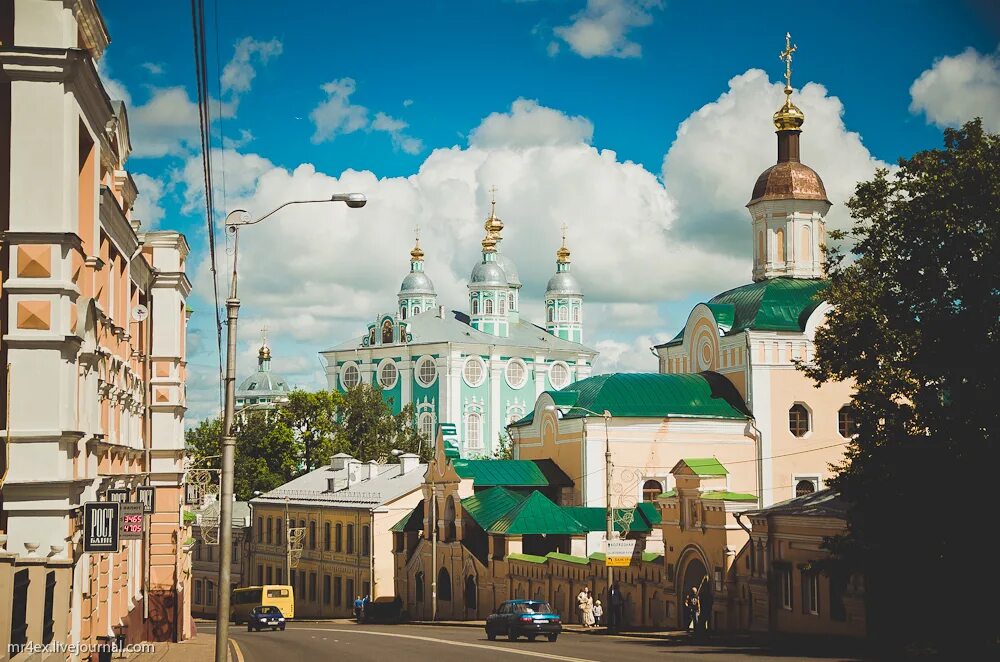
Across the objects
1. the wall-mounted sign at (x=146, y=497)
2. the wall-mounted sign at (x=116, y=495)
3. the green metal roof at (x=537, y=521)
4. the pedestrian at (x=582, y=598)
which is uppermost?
the wall-mounted sign at (x=116, y=495)

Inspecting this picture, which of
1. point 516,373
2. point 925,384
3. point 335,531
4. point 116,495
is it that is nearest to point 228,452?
point 116,495

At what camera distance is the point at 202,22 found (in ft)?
43.5

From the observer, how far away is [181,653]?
27.3 metres

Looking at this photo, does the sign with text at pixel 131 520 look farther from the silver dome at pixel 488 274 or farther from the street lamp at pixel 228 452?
the silver dome at pixel 488 274

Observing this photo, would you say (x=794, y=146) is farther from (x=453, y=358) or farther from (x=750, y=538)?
(x=453, y=358)

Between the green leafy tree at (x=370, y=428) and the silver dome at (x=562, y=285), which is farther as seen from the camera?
the silver dome at (x=562, y=285)

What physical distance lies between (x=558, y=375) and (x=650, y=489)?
228ft

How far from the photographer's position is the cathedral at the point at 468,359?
377 feet

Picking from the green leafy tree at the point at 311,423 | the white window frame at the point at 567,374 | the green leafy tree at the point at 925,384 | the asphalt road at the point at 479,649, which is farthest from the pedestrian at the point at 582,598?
the white window frame at the point at 567,374

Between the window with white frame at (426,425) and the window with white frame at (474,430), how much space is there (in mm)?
3061

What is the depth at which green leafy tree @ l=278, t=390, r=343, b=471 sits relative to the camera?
8831 centimetres

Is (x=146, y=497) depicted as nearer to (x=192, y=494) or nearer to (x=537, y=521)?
(x=192, y=494)

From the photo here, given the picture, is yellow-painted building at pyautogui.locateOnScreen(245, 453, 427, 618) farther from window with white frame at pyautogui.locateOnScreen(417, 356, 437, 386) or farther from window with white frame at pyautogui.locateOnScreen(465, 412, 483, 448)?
window with white frame at pyautogui.locateOnScreen(417, 356, 437, 386)

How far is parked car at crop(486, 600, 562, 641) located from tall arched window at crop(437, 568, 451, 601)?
19.7m
